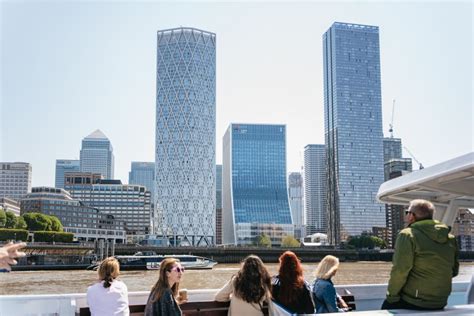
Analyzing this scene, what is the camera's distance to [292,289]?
547cm

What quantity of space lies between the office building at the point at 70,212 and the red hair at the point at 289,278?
12749 cm

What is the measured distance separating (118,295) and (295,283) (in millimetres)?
1817

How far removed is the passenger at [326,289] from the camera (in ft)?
18.8

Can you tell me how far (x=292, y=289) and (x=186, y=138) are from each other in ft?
436

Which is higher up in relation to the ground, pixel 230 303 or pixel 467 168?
pixel 467 168

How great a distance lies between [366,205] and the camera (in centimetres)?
15438

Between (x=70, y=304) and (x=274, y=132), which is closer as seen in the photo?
(x=70, y=304)

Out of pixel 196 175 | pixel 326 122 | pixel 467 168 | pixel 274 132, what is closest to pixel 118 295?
pixel 467 168

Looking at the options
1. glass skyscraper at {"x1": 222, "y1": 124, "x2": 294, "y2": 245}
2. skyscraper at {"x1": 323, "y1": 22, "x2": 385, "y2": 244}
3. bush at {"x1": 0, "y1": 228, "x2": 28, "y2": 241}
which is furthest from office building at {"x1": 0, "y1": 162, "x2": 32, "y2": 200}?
bush at {"x1": 0, "y1": 228, "x2": 28, "y2": 241}

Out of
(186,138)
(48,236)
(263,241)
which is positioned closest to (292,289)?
(48,236)

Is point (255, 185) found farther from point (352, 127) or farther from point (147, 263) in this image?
point (147, 263)

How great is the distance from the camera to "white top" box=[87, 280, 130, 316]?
5.41m

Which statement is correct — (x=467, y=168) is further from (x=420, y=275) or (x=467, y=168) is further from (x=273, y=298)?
(x=273, y=298)

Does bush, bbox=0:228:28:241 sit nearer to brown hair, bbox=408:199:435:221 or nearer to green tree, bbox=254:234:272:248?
green tree, bbox=254:234:272:248
